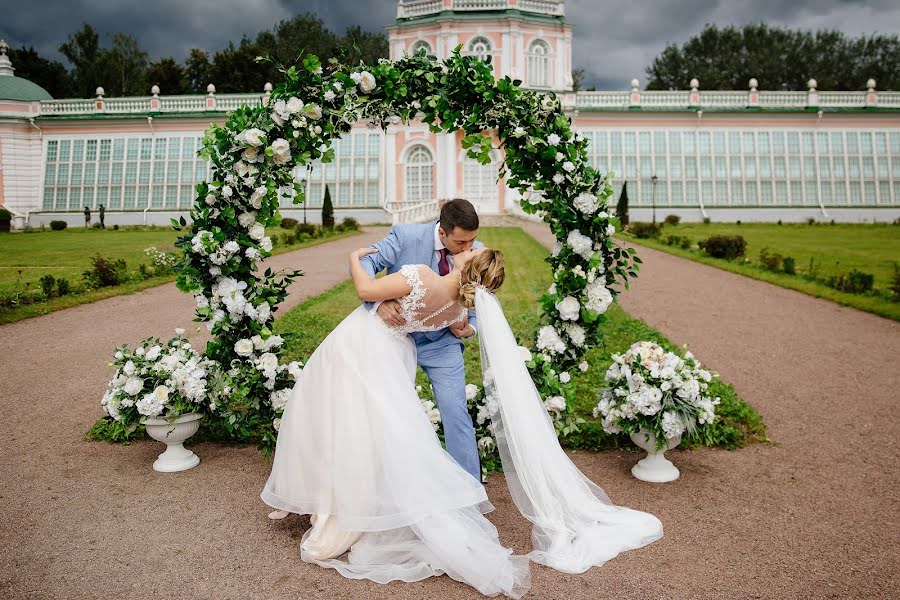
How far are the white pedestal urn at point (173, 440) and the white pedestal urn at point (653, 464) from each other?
3.09 m

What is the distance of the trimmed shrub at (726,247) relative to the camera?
18.9 meters

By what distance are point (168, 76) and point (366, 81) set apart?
46390 mm

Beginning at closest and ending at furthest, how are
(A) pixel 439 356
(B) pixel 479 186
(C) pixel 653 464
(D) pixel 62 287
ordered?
(A) pixel 439 356
(C) pixel 653 464
(D) pixel 62 287
(B) pixel 479 186

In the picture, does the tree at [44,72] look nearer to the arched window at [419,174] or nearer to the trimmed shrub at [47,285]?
the arched window at [419,174]

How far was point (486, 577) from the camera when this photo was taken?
143 inches

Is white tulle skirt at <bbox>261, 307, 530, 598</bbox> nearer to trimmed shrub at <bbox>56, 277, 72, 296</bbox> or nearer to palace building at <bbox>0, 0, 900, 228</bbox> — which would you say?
trimmed shrub at <bbox>56, 277, 72, 296</bbox>

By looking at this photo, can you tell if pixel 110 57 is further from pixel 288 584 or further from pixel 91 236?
pixel 288 584

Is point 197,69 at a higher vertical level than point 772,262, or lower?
higher

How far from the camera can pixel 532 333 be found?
614 centimetres

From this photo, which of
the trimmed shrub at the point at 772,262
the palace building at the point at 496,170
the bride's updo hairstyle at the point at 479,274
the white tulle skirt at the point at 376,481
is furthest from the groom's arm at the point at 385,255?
the palace building at the point at 496,170

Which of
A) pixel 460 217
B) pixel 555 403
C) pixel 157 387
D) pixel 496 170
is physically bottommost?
pixel 555 403

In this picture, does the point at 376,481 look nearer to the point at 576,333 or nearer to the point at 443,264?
the point at 443,264

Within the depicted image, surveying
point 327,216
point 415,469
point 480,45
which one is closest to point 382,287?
point 415,469

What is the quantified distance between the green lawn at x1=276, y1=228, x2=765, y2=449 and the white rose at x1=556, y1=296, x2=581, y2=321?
7.3 inches
